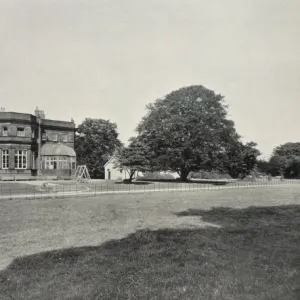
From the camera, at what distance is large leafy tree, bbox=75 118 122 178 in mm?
67125

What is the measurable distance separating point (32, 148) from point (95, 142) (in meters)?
22.4

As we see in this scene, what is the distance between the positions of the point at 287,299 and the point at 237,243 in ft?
13.0

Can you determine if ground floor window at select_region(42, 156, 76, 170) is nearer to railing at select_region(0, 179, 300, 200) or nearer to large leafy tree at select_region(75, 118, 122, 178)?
railing at select_region(0, 179, 300, 200)

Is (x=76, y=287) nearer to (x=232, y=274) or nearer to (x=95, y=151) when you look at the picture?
(x=232, y=274)

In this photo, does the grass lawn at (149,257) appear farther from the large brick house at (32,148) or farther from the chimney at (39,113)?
the chimney at (39,113)

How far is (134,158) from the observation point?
130 ft

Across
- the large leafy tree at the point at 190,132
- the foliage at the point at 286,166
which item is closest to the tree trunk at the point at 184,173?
the large leafy tree at the point at 190,132

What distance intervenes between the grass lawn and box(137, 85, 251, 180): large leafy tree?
92.5ft

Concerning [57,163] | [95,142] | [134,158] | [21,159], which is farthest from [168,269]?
[95,142]

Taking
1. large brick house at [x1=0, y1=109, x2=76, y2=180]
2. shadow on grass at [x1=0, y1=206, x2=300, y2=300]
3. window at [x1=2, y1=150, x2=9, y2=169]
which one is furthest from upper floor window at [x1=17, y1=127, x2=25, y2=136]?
shadow on grass at [x1=0, y1=206, x2=300, y2=300]

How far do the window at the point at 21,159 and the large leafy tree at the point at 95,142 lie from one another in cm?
2061

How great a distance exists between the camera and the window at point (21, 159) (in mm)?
46000

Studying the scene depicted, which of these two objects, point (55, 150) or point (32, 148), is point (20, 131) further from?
point (55, 150)

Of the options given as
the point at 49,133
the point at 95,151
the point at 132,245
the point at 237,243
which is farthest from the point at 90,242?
the point at 95,151
